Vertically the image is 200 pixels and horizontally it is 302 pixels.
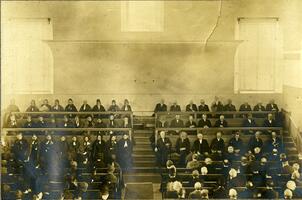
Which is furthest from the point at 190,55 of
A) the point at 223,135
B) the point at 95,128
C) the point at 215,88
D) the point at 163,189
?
the point at 163,189

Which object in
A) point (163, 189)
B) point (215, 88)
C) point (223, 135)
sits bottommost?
point (163, 189)

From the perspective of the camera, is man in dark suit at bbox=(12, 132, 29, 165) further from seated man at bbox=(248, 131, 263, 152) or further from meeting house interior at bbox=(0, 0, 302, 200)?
seated man at bbox=(248, 131, 263, 152)

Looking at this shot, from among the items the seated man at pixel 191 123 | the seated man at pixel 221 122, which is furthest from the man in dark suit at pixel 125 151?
the seated man at pixel 221 122

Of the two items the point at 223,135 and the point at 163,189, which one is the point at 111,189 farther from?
the point at 223,135

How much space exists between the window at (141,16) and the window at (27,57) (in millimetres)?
2054

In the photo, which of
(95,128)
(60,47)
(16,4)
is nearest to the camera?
(95,128)

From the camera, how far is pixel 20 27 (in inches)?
368

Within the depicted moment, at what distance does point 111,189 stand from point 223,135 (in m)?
2.73

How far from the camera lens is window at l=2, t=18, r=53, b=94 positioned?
7691 mm

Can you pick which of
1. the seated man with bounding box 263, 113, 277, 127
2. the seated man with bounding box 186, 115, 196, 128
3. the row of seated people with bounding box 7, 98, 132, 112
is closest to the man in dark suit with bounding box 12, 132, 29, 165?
the row of seated people with bounding box 7, 98, 132, 112

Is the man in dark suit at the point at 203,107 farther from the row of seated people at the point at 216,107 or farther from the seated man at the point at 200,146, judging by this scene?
the seated man at the point at 200,146

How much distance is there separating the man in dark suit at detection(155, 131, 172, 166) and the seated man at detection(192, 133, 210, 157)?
0.53 meters

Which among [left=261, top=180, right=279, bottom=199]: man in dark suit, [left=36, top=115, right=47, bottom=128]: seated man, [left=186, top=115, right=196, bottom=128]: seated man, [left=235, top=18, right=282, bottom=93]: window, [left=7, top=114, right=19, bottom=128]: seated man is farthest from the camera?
[left=235, top=18, right=282, bottom=93]: window

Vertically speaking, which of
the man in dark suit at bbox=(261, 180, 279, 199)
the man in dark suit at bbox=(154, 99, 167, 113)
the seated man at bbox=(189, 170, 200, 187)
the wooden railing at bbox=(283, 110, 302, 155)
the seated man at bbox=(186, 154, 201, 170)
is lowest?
the man in dark suit at bbox=(261, 180, 279, 199)
